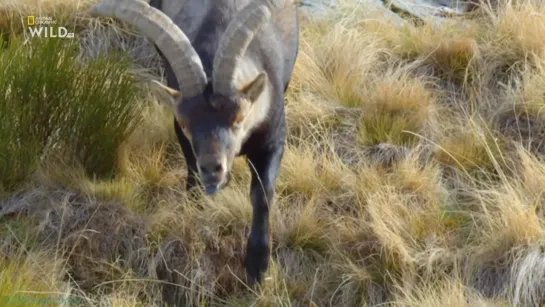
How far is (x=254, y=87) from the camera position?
14.9 feet

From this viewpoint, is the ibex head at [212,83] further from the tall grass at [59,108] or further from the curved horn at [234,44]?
the tall grass at [59,108]

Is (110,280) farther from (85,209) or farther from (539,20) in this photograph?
(539,20)

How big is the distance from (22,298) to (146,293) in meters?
0.90

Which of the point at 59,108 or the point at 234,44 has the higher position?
the point at 234,44

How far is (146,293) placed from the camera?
15.8 ft

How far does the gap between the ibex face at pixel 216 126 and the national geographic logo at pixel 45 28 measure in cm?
160

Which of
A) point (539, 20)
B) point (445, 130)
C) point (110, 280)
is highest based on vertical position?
point (539, 20)

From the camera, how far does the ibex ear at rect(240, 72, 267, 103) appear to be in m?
4.52

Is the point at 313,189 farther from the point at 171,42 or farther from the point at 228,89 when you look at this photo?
the point at 171,42

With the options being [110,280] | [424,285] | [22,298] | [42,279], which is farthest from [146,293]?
[424,285]

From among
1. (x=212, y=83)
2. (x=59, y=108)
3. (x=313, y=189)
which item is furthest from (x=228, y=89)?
(x=59, y=108)

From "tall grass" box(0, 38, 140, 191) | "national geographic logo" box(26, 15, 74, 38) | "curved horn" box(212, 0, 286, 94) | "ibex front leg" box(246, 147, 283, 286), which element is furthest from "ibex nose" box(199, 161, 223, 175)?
"national geographic logo" box(26, 15, 74, 38)

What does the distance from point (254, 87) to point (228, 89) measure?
14 centimetres

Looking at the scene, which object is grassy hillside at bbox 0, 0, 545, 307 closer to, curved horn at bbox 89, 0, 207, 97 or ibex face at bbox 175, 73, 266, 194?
ibex face at bbox 175, 73, 266, 194
